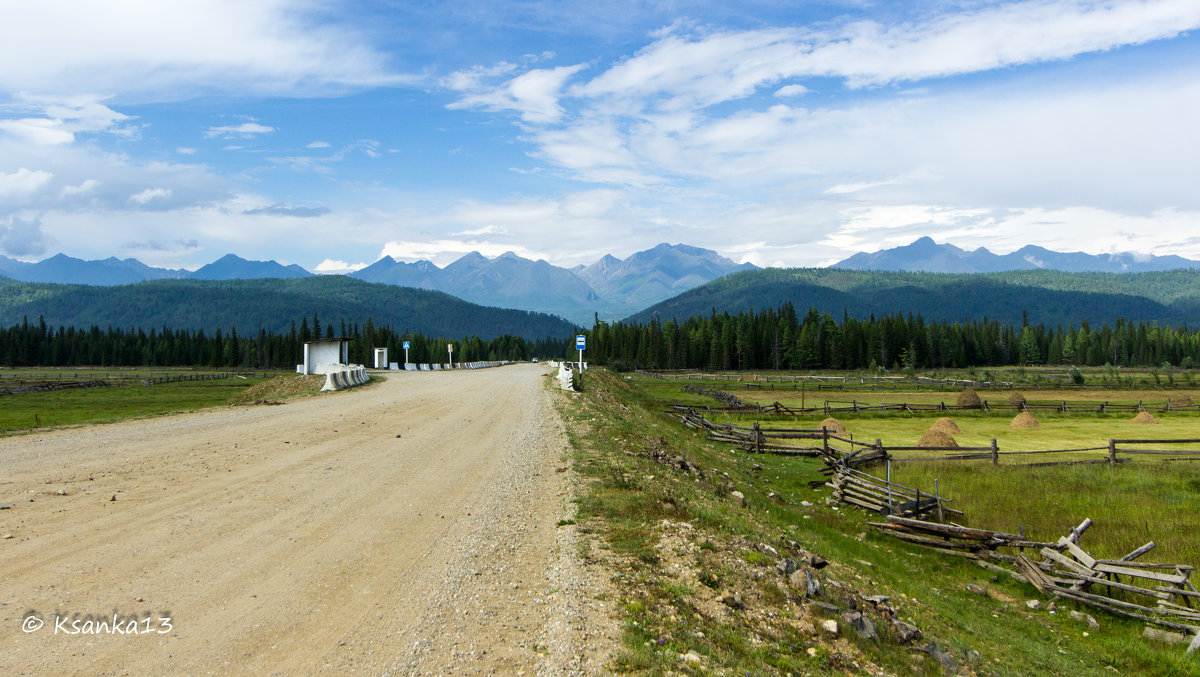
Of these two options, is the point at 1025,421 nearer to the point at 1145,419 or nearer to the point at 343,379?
the point at 1145,419

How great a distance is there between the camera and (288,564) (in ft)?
26.4

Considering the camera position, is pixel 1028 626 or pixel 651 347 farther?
pixel 651 347

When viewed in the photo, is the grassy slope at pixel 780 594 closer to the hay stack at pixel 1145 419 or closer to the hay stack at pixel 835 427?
the hay stack at pixel 835 427

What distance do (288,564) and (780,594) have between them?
6.92 meters

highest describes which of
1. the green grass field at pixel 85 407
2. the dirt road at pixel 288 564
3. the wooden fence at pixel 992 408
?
the dirt road at pixel 288 564

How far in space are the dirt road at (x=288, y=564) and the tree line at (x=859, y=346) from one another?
116 m

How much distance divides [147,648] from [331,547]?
304cm

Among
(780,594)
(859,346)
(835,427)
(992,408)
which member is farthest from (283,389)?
(859,346)

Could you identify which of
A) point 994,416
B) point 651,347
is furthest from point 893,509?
point 651,347

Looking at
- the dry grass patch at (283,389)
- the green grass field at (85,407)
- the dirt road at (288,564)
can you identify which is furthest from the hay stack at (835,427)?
the green grass field at (85,407)

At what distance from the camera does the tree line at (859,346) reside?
141 metres

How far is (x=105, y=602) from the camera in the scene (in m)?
6.62

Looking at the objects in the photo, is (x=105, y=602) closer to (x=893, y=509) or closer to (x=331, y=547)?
(x=331, y=547)

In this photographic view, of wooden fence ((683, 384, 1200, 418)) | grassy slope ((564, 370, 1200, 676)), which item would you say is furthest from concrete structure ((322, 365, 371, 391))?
wooden fence ((683, 384, 1200, 418))
